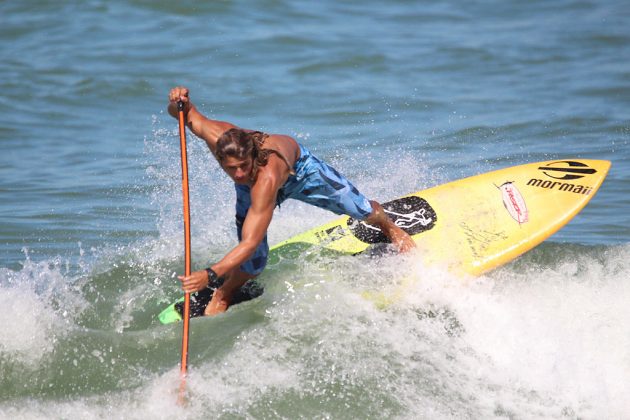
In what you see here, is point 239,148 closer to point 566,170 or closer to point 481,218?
point 481,218

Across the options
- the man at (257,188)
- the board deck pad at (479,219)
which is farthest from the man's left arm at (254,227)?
the board deck pad at (479,219)

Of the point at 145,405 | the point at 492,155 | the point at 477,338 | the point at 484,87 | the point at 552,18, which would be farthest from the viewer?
the point at 552,18

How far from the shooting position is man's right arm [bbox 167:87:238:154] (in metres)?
6.09

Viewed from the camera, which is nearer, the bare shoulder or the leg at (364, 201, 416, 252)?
the bare shoulder

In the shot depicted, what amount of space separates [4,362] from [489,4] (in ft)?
52.7

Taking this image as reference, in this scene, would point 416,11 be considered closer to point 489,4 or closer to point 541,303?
point 489,4

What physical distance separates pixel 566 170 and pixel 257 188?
3.41 meters

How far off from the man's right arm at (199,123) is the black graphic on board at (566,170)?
3021 millimetres

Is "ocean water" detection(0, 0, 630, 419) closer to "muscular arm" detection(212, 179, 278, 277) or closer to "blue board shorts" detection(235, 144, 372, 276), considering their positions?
"blue board shorts" detection(235, 144, 372, 276)

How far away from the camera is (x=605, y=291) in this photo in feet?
22.9

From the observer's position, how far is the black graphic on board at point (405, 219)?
723 centimetres

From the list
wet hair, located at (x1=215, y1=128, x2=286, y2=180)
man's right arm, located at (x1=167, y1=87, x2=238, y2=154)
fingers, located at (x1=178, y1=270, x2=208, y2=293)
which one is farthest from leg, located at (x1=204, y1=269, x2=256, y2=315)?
fingers, located at (x1=178, y1=270, x2=208, y2=293)

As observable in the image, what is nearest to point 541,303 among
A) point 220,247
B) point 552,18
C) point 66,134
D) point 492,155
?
point 220,247

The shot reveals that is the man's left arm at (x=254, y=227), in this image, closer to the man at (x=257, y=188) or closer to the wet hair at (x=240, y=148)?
the man at (x=257, y=188)
